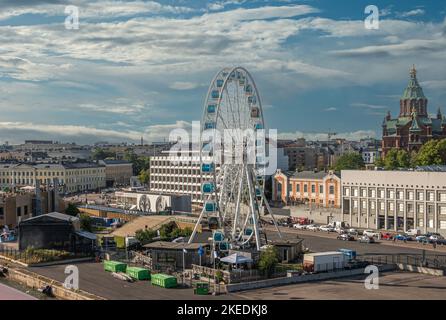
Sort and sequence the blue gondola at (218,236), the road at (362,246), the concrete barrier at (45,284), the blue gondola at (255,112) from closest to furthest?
the concrete barrier at (45,284) → the blue gondola at (218,236) → the road at (362,246) → the blue gondola at (255,112)

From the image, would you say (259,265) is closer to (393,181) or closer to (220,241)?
(220,241)

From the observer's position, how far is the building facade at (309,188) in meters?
76.4

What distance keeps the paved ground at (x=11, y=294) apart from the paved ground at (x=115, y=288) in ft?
8.84

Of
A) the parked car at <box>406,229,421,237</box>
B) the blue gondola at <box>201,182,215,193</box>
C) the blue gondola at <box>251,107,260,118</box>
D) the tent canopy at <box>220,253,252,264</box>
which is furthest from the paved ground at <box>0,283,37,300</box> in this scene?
the parked car at <box>406,229,421,237</box>

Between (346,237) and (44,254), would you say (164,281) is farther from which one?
(346,237)

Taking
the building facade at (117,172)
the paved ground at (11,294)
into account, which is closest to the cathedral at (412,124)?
the building facade at (117,172)

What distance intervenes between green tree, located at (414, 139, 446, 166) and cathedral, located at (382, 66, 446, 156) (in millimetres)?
21995

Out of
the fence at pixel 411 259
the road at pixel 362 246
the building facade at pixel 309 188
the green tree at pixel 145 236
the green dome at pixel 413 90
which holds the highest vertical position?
the green dome at pixel 413 90

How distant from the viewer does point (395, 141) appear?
113 m

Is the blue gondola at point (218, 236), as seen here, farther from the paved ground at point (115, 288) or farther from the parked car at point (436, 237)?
the parked car at point (436, 237)

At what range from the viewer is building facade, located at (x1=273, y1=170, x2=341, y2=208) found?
76438 millimetres

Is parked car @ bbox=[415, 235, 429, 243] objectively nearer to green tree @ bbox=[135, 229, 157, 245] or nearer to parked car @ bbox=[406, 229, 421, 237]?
parked car @ bbox=[406, 229, 421, 237]

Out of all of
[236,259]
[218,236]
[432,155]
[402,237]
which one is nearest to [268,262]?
[236,259]
